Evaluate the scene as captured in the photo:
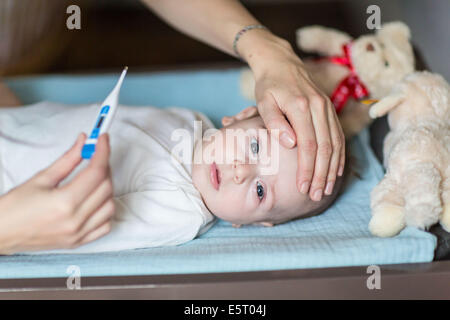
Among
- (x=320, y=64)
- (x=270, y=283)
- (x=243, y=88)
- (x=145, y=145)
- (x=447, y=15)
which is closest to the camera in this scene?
(x=270, y=283)

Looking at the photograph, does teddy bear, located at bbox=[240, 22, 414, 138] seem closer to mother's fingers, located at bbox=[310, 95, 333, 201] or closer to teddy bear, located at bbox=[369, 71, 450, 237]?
teddy bear, located at bbox=[369, 71, 450, 237]

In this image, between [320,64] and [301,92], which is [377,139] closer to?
[320,64]

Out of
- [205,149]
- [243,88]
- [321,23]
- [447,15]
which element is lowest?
[205,149]

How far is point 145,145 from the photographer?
1.37m

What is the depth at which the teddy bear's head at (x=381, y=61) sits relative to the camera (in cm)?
149

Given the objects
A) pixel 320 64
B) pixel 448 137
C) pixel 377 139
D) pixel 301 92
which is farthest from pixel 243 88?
pixel 448 137

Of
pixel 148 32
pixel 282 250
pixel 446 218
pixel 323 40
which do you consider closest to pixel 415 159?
pixel 446 218

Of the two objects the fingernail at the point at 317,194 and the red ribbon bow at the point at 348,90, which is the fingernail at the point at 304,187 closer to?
the fingernail at the point at 317,194

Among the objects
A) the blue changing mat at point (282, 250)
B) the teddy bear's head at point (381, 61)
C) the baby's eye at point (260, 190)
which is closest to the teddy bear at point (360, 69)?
the teddy bear's head at point (381, 61)

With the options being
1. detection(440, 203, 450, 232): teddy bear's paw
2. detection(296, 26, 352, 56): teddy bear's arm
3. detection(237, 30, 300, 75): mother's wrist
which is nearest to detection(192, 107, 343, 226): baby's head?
detection(237, 30, 300, 75): mother's wrist

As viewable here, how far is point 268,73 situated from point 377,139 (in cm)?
57

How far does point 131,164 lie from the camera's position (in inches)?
52.8

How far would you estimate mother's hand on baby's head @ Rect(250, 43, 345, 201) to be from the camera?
1.09 metres

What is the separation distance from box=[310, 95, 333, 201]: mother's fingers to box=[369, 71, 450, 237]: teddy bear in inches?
5.4
